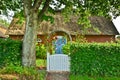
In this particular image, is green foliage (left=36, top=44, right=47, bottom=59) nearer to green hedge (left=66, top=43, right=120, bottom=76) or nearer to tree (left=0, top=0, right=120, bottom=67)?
tree (left=0, top=0, right=120, bottom=67)

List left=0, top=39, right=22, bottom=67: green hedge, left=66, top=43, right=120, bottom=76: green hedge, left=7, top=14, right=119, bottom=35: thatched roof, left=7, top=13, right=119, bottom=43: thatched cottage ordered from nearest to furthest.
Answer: left=66, top=43, right=120, bottom=76: green hedge
left=0, top=39, right=22, bottom=67: green hedge
left=7, top=13, right=119, bottom=43: thatched cottage
left=7, top=14, right=119, bottom=35: thatched roof

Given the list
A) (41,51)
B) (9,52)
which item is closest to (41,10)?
(9,52)

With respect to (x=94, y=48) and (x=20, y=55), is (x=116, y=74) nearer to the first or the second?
(x=94, y=48)

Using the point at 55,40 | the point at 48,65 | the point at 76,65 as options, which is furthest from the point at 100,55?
the point at 55,40

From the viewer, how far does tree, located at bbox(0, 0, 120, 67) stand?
16.3m

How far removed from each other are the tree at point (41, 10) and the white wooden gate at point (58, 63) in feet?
6.79

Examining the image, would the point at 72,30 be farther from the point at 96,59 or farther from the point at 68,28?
the point at 96,59

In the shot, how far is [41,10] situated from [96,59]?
15.6 feet

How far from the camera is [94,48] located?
1602 cm

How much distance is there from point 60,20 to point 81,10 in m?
15.3

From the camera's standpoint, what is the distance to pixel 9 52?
54.7ft

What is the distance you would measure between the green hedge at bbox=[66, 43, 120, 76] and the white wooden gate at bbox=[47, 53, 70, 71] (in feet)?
6.34

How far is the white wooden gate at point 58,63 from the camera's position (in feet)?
59.0

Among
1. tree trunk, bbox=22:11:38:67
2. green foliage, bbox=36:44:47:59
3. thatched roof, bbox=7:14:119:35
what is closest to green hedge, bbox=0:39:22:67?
tree trunk, bbox=22:11:38:67
